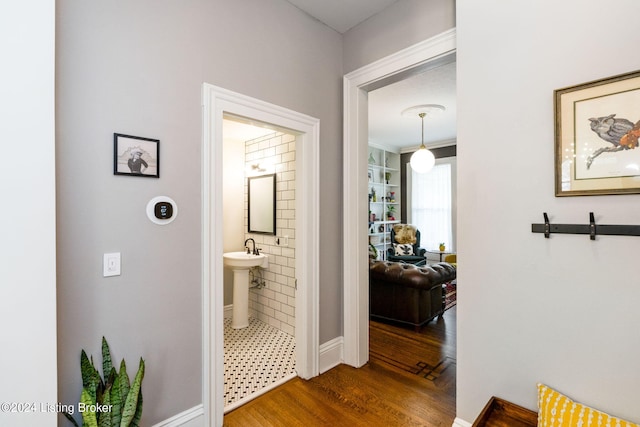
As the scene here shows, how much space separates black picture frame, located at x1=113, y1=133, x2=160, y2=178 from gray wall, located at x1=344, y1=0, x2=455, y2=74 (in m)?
1.90

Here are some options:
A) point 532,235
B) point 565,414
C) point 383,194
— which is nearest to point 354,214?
point 532,235

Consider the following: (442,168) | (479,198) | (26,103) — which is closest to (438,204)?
(442,168)

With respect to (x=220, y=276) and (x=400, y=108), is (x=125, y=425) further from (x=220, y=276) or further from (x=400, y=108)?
(x=400, y=108)

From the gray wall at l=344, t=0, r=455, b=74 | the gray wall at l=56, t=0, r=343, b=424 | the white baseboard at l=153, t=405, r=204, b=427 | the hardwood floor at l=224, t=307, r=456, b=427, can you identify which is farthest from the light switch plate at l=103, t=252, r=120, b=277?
the gray wall at l=344, t=0, r=455, b=74

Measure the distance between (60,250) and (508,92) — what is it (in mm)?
2397

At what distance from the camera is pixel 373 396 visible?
7.27ft

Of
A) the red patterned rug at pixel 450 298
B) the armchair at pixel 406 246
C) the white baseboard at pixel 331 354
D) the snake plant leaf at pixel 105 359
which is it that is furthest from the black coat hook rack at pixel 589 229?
the armchair at pixel 406 246

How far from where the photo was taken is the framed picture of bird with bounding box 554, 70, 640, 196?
1245 mm

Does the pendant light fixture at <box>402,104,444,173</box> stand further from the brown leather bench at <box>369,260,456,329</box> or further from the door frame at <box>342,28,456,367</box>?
the door frame at <box>342,28,456,367</box>

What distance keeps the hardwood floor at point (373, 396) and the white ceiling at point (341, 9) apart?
309 cm

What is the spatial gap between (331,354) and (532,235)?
192 cm

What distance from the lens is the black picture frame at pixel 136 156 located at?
1519mm

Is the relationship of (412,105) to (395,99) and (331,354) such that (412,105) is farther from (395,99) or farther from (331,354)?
(331,354)

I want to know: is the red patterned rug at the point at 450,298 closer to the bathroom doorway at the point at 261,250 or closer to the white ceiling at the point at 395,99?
the bathroom doorway at the point at 261,250
